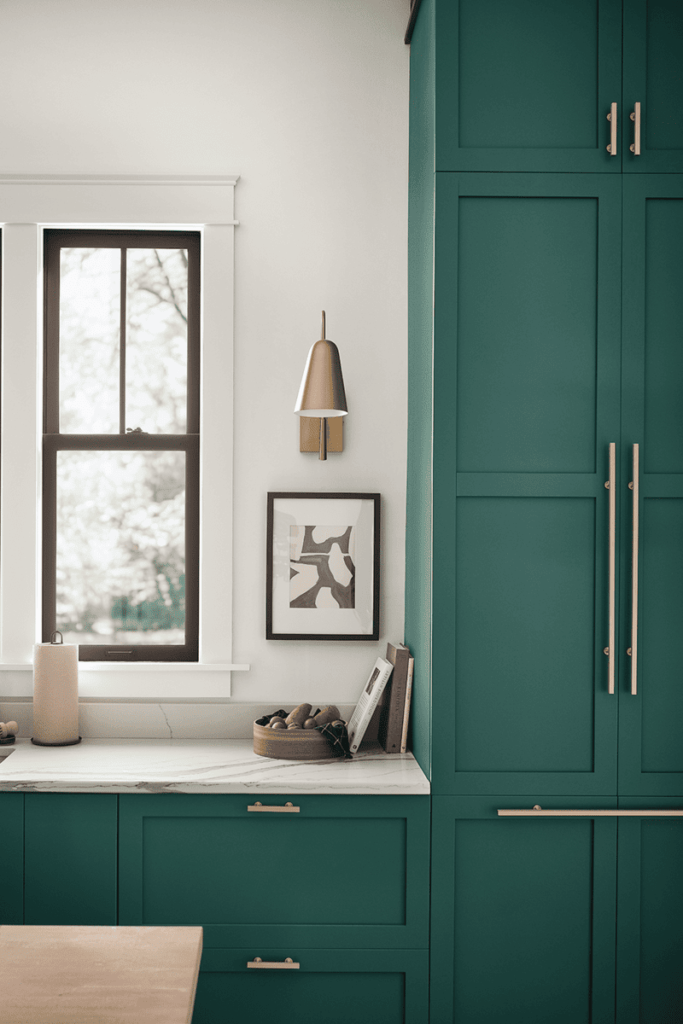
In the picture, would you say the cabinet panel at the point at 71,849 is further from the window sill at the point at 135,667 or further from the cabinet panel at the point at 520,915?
the cabinet panel at the point at 520,915

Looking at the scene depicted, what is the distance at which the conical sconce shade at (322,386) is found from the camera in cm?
224

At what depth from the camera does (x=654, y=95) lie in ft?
6.83

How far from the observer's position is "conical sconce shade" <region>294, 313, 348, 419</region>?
2236mm

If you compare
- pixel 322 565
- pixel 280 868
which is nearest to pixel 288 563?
pixel 322 565

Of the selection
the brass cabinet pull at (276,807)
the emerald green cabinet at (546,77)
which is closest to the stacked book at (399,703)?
the brass cabinet pull at (276,807)

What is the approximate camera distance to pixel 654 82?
6.83ft

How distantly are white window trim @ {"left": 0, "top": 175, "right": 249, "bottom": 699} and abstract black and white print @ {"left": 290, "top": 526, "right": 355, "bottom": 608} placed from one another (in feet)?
0.77

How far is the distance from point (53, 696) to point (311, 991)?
1191 millimetres

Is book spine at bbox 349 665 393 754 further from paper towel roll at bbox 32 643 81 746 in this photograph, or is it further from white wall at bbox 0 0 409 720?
paper towel roll at bbox 32 643 81 746

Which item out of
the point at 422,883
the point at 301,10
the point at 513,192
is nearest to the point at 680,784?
the point at 422,883

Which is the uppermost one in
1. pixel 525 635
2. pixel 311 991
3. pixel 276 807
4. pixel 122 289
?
pixel 122 289

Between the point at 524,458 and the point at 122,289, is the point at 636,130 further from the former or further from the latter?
the point at 122,289

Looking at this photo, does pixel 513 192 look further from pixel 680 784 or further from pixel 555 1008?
pixel 555 1008

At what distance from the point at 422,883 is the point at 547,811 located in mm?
396
